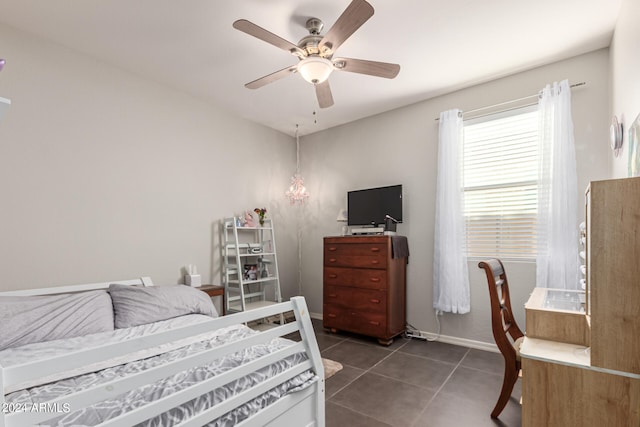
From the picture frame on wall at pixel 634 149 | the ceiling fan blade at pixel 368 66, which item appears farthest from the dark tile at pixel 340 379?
the ceiling fan blade at pixel 368 66

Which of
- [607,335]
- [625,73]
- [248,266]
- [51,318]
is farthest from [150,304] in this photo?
[625,73]

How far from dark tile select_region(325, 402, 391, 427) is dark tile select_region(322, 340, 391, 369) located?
2.33ft

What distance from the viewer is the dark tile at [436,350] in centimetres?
301

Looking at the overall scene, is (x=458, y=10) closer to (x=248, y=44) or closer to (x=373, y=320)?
(x=248, y=44)

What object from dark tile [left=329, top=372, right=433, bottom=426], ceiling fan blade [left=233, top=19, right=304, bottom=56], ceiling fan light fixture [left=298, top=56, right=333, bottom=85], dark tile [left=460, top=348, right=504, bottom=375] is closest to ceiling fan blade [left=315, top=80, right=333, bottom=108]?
ceiling fan light fixture [left=298, top=56, right=333, bottom=85]

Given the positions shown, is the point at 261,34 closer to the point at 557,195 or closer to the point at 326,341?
the point at 557,195

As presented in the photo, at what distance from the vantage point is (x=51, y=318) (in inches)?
78.6

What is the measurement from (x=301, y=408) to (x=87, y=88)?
2951 millimetres

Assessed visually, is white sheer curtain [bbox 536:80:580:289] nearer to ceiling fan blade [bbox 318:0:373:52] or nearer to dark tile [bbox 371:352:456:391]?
dark tile [bbox 371:352:456:391]

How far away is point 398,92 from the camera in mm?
3443

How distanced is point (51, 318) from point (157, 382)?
1.24 m

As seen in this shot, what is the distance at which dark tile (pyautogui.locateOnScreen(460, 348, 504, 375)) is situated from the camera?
8.97 feet

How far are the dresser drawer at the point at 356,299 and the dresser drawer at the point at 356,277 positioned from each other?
56mm

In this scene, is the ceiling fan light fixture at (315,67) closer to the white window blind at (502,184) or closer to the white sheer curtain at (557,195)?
the white window blind at (502,184)
